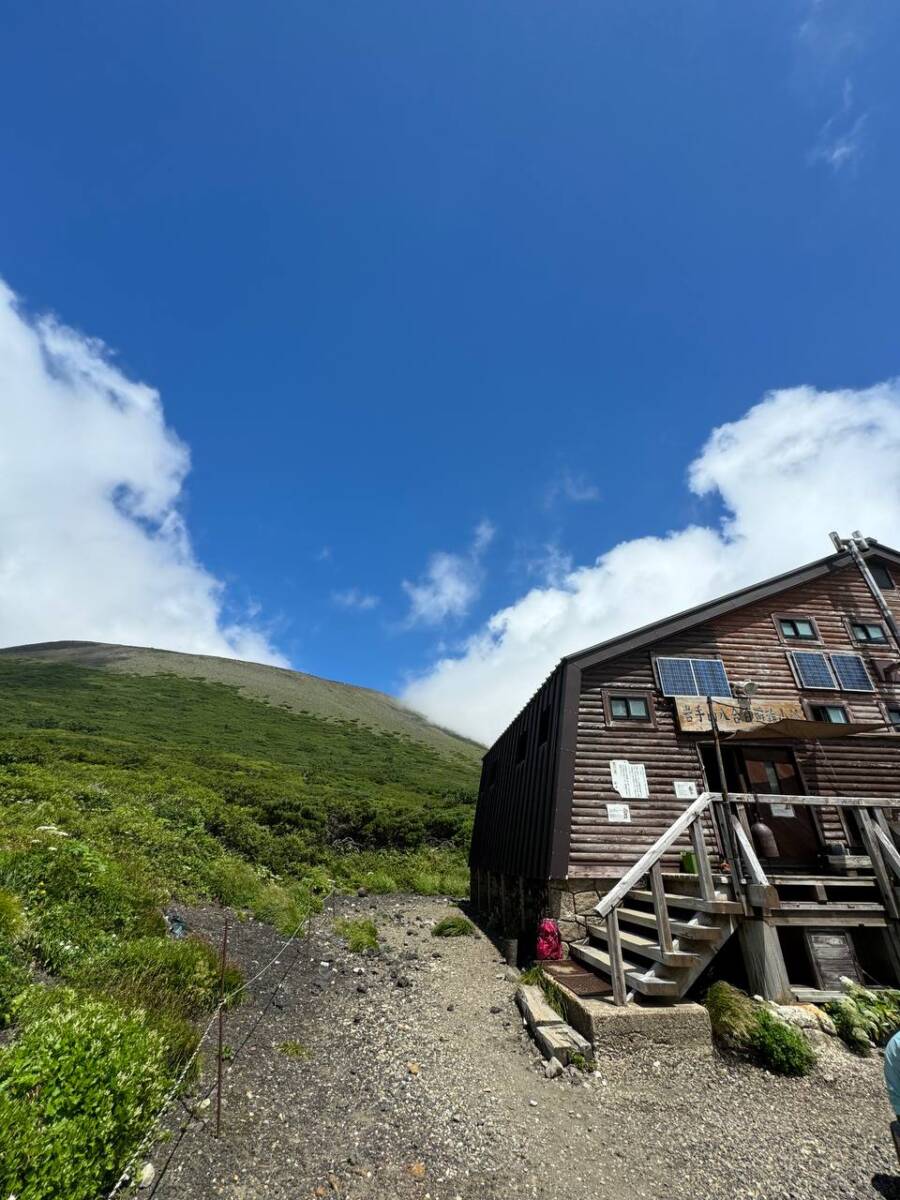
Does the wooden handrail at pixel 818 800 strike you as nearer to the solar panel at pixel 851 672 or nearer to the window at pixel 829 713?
the window at pixel 829 713

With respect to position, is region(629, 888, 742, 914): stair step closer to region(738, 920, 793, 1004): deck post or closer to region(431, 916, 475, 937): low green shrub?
region(738, 920, 793, 1004): deck post

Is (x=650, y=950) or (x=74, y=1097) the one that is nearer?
(x=74, y=1097)

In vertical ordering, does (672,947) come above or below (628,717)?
below

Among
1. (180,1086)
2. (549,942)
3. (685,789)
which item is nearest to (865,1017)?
(549,942)

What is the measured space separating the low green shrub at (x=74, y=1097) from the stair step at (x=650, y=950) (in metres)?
6.81

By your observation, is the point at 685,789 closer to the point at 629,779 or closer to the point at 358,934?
the point at 629,779

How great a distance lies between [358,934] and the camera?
13.8 m

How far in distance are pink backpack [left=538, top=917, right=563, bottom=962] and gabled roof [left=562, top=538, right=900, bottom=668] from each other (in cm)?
621

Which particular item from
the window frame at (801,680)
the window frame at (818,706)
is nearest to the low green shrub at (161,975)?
the window frame at (818,706)

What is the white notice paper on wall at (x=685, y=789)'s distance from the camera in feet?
42.5

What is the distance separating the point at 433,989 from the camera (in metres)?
10.4

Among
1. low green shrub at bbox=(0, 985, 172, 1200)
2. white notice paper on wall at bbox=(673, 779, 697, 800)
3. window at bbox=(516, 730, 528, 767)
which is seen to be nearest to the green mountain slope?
window at bbox=(516, 730, 528, 767)

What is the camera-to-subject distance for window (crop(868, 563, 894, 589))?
1733 centimetres

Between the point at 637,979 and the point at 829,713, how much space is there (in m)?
10.7
